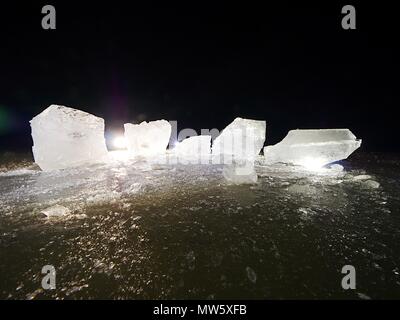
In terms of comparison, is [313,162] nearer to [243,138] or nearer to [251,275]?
[243,138]

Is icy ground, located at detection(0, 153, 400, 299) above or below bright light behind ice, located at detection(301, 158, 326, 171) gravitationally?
below

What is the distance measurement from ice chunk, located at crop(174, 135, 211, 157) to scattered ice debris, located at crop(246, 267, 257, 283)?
4093mm

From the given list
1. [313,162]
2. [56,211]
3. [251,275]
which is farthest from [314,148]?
[56,211]

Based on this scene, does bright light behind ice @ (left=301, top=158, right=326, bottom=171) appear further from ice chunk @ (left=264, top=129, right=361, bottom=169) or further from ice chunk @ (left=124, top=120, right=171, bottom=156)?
ice chunk @ (left=124, top=120, right=171, bottom=156)

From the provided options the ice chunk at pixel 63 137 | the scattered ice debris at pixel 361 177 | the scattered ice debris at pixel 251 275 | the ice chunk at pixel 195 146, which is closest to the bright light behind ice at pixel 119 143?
the ice chunk at pixel 195 146

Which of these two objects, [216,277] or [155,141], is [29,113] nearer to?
[155,141]

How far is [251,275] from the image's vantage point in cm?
134

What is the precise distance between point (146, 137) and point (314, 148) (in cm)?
299

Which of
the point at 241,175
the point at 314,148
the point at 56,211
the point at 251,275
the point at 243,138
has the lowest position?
Answer: the point at 251,275

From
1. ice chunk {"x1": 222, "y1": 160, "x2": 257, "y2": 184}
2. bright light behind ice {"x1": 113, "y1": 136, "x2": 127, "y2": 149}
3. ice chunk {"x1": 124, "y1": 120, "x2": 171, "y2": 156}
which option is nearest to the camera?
ice chunk {"x1": 222, "y1": 160, "x2": 257, "y2": 184}

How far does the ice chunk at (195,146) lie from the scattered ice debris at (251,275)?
13.4 ft

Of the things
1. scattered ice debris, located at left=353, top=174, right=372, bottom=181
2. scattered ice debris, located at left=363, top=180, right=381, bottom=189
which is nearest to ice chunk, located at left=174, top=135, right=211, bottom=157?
scattered ice debris, located at left=353, top=174, right=372, bottom=181

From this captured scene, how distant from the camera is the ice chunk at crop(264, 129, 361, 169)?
14.1ft

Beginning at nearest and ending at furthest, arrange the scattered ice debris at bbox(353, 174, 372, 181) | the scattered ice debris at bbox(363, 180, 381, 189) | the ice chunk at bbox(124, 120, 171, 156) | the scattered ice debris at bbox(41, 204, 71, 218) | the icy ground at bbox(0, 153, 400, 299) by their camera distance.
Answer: the icy ground at bbox(0, 153, 400, 299) < the scattered ice debris at bbox(41, 204, 71, 218) < the scattered ice debris at bbox(363, 180, 381, 189) < the scattered ice debris at bbox(353, 174, 372, 181) < the ice chunk at bbox(124, 120, 171, 156)
